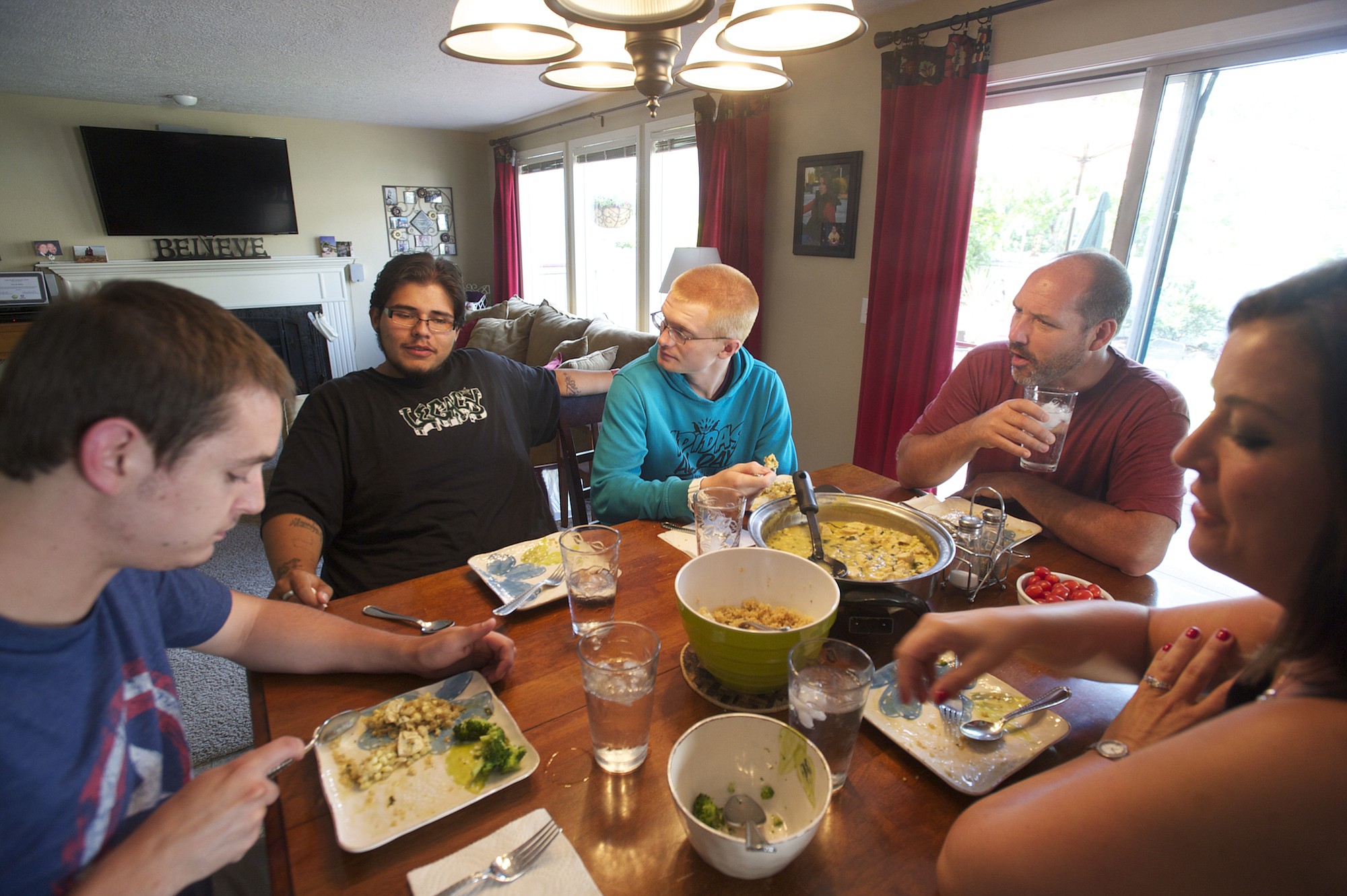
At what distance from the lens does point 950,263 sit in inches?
117

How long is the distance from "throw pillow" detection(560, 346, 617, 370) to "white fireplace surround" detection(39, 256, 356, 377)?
3.20 m

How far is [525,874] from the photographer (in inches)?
25.8

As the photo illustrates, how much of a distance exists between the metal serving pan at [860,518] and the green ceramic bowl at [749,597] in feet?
0.66

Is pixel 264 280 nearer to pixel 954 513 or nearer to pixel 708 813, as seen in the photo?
pixel 954 513

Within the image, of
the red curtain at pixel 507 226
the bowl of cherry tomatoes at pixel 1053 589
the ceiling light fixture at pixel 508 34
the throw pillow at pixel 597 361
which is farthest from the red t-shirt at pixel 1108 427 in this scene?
the red curtain at pixel 507 226

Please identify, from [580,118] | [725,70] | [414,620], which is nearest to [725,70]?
[725,70]

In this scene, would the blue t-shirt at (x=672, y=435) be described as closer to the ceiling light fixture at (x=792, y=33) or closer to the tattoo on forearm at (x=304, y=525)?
the tattoo on forearm at (x=304, y=525)

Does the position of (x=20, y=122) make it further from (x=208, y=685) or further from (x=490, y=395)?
(x=490, y=395)

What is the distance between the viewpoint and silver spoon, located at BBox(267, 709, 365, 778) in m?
0.80

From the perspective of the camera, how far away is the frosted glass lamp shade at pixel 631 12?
110 cm

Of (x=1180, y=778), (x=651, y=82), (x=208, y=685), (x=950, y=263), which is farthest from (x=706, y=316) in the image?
(x=208, y=685)

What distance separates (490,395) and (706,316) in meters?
0.68

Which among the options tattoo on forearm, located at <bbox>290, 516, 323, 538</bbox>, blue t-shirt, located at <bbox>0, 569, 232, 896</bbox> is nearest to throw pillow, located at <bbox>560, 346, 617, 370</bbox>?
tattoo on forearm, located at <bbox>290, 516, 323, 538</bbox>

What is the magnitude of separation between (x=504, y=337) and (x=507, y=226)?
2.11m
